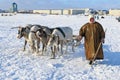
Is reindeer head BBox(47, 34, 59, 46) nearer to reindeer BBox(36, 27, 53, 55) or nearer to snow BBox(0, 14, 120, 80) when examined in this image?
reindeer BBox(36, 27, 53, 55)

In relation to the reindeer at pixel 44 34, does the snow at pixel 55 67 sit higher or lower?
lower

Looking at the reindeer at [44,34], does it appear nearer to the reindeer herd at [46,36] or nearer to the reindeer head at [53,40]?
the reindeer herd at [46,36]

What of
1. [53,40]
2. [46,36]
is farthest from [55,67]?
[46,36]

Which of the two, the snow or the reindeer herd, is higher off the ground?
the reindeer herd

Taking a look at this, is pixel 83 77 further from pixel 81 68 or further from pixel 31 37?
pixel 31 37

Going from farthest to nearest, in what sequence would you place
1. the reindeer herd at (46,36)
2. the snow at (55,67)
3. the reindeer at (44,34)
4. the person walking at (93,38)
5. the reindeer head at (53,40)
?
1. the reindeer at (44,34)
2. the reindeer herd at (46,36)
3. the reindeer head at (53,40)
4. the person walking at (93,38)
5. the snow at (55,67)

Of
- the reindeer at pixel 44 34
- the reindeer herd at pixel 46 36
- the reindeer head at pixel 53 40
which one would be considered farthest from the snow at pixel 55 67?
the reindeer at pixel 44 34

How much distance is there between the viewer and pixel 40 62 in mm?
12172

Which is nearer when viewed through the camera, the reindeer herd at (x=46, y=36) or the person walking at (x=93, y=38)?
the person walking at (x=93, y=38)

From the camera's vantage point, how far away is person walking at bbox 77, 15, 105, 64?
1176 centimetres

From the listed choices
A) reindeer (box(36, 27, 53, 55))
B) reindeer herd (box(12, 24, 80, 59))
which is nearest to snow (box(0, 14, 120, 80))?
reindeer herd (box(12, 24, 80, 59))

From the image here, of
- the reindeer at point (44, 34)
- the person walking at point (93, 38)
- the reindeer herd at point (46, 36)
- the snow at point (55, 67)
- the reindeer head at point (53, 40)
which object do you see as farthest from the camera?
the reindeer at point (44, 34)

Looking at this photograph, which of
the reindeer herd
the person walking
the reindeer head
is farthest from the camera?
the reindeer herd

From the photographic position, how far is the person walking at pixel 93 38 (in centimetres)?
1176
